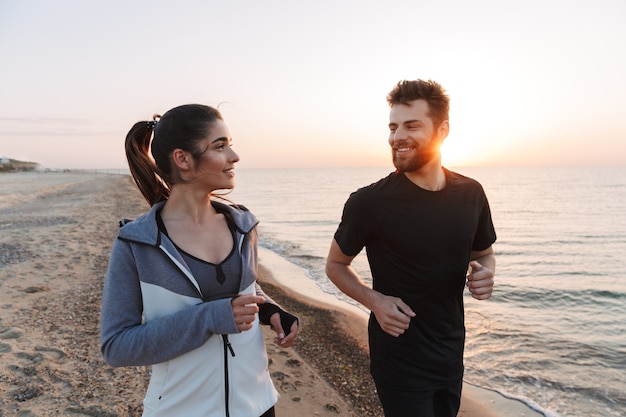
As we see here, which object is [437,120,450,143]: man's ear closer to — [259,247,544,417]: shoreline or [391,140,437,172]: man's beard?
[391,140,437,172]: man's beard

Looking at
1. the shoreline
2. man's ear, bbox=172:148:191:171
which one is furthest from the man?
the shoreline

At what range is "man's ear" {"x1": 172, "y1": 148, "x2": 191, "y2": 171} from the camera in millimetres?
1921

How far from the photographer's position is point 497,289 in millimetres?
11281

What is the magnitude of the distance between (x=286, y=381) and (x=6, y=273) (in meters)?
6.28

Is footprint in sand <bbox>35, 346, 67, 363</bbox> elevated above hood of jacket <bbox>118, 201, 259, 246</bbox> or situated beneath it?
situated beneath

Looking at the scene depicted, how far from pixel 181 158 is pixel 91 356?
3928mm

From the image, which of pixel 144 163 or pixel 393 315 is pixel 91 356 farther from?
pixel 393 315

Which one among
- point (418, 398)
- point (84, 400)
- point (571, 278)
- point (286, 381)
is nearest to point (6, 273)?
point (84, 400)

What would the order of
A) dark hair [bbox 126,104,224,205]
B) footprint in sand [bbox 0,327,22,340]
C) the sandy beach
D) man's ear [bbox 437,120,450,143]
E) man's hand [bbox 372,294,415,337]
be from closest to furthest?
dark hair [bbox 126,104,224,205], man's hand [bbox 372,294,415,337], man's ear [bbox 437,120,450,143], the sandy beach, footprint in sand [bbox 0,327,22,340]

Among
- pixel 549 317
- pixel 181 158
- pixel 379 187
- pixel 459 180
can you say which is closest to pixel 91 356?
pixel 181 158

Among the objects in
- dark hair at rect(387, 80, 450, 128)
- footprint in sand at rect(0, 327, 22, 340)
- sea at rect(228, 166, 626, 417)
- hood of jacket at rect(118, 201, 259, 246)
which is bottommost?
sea at rect(228, 166, 626, 417)

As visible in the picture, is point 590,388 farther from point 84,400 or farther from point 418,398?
point 84,400

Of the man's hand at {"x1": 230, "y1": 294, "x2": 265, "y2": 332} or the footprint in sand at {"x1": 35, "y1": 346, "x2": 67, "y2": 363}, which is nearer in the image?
the man's hand at {"x1": 230, "y1": 294, "x2": 265, "y2": 332}

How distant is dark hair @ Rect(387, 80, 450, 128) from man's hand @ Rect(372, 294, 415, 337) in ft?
3.75
